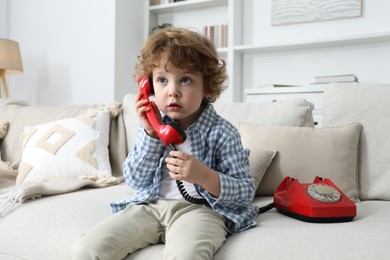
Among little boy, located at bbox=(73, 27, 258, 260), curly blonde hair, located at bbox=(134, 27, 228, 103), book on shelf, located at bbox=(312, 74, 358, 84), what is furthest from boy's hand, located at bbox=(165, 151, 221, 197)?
book on shelf, located at bbox=(312, 74, 358, 84)

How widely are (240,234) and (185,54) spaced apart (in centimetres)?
47

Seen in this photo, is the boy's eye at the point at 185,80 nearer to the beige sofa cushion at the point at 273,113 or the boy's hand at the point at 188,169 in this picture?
the boy's hand at the point at 188,169

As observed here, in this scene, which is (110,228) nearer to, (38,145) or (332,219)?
(332,219)

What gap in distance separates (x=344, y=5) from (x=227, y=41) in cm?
92

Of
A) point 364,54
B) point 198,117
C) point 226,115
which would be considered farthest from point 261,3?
point 198,117

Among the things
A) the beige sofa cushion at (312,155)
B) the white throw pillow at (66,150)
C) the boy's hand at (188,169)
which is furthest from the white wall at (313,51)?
the boy's hand at (188,169)

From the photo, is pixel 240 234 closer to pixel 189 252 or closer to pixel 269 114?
pixel 189 252

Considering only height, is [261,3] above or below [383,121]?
above

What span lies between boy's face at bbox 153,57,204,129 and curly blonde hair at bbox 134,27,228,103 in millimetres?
17

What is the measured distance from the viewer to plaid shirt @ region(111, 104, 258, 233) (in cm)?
114

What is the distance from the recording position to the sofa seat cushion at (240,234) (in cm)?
97

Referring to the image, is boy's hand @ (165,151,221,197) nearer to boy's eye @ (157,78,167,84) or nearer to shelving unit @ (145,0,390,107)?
boy's eye @ (157,78,167,84)

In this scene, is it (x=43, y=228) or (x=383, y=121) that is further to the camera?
(x=383, y=121)

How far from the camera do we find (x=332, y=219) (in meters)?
1.17
